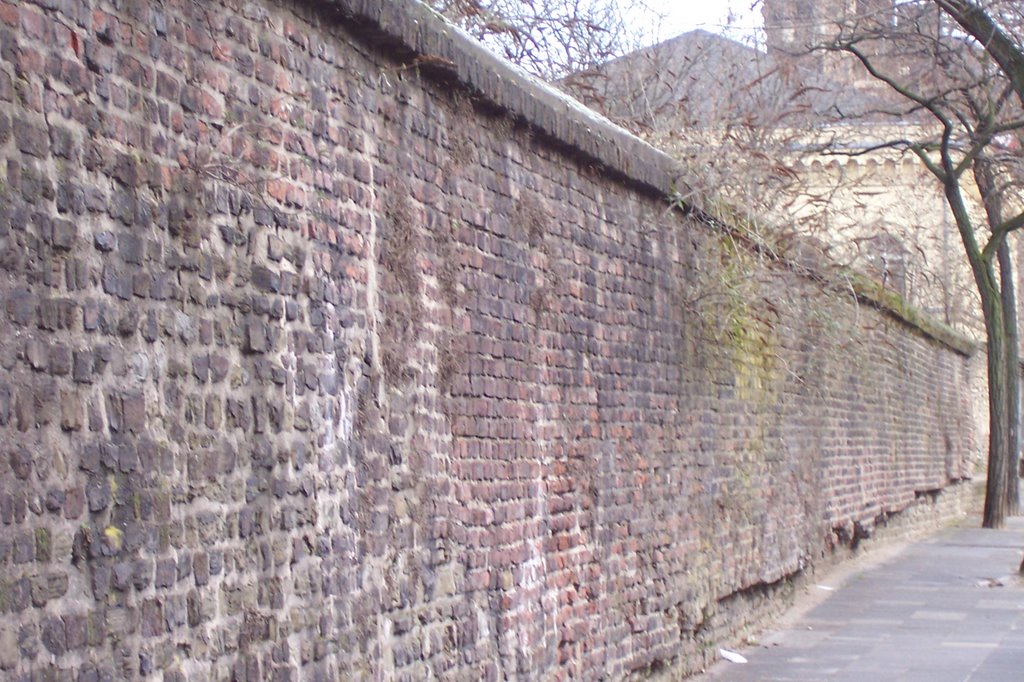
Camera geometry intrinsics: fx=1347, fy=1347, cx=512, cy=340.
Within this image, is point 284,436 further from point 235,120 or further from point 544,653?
point 544,653

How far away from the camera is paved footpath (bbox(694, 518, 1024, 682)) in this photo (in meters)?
9.04

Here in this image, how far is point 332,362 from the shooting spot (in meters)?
4.70

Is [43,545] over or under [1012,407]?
under

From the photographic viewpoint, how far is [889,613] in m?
12.0

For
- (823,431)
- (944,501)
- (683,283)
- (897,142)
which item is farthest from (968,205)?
(683,283)

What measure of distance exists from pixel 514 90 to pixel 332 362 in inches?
88.3

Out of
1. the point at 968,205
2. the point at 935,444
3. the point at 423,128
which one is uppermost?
the point at 968,205

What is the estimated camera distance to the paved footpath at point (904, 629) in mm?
9039

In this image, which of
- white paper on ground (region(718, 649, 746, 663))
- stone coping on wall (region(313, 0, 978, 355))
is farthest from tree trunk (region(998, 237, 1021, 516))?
stone coping on wall (region(313, 0, 978, 355))

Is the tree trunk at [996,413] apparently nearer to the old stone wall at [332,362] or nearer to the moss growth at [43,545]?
the old stone wall at [332,362]

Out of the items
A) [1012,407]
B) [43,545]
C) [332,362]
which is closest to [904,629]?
[332,362]

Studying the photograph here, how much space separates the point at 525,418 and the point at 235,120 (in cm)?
269

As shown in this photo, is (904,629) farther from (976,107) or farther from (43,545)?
(43,545)

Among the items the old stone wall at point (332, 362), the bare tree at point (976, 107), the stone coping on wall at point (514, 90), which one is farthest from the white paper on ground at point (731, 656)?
the bare tree at point (976, 107)
